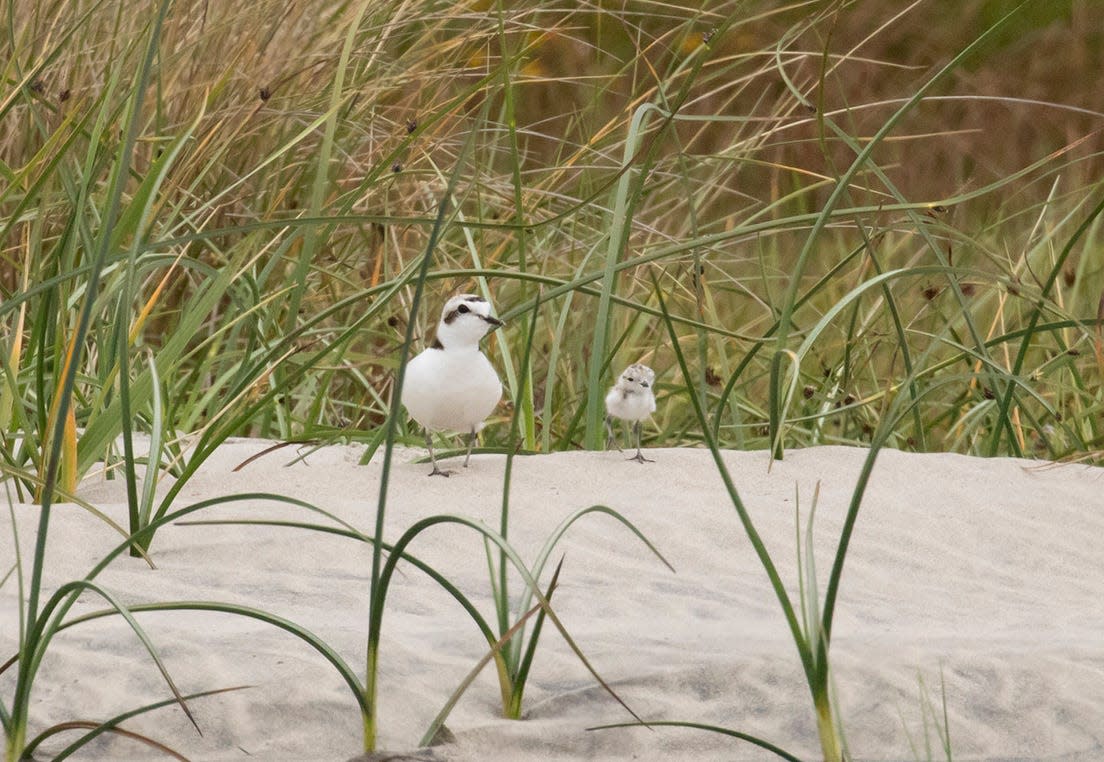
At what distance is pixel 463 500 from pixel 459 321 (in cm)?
51

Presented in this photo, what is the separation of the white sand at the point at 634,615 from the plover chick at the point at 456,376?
0.13 m

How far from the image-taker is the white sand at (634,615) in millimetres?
2014

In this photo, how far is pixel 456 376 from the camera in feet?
11.0

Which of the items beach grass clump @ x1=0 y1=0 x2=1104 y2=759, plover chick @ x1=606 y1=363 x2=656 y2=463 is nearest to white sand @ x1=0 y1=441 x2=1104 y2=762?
beach grass clump @ x1=0 y1=0 x2=1104 y2=759

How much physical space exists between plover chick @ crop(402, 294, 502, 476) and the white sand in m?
0.13

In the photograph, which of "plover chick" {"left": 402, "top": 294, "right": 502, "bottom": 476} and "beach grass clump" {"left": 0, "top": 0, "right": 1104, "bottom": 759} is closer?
"beach grass clump" {"left": 0, "top": 0, "right": 1104, "bottom": 759}

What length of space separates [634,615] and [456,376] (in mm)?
1058

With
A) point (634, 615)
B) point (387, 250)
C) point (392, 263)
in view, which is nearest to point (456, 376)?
point (634, 615)

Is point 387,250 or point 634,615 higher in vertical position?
point 387,250

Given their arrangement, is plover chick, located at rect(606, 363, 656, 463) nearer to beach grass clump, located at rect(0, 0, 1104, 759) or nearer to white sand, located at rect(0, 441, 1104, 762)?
beach grass clump, located at rect(0, 0, 1104, 759)

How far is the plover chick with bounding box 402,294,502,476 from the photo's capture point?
3361mm

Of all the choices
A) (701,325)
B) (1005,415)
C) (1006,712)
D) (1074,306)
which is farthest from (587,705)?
(1074,306)

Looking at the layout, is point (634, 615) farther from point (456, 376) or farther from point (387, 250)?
point (387, 250)

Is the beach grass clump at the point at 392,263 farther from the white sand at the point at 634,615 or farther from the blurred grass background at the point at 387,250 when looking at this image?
the white sand at the point at 634,615
